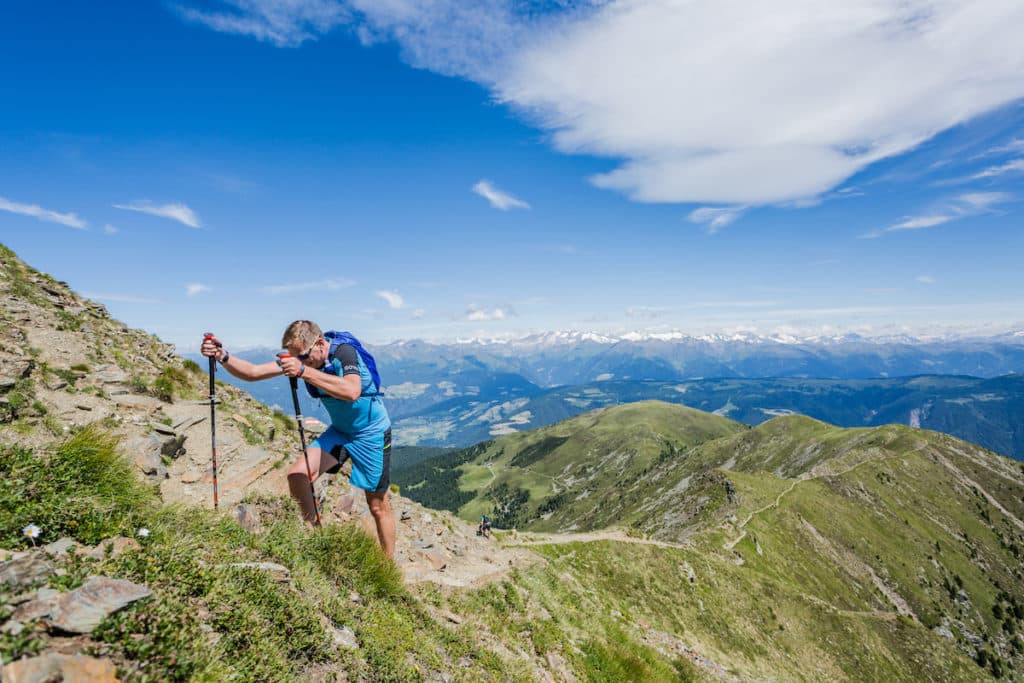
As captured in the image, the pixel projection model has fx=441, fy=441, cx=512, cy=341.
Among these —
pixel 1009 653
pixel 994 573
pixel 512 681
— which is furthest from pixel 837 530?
pixel 512 681

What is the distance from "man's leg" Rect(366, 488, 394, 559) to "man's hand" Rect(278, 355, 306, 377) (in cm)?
331

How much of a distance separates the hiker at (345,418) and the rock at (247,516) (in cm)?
98

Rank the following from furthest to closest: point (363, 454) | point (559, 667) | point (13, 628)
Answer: point (559, 667), point (363, 454), point (13, 628)

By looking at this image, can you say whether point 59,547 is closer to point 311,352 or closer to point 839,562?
point 311,352

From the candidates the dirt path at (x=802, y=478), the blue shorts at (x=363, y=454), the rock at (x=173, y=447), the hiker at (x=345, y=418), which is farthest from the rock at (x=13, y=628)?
the dirt path at (x=802, y=478)

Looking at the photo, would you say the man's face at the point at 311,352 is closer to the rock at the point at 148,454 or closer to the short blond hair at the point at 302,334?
the short blond hair at the point at 302,334

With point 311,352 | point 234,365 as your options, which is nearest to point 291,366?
point 311,352

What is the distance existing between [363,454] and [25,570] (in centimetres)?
528

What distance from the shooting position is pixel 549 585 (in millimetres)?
17984

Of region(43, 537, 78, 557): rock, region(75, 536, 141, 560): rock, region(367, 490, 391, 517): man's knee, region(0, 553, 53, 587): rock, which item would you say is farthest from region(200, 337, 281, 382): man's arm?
region(0, 553, 53, 587): rock

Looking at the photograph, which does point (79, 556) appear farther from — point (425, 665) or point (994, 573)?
point (994, 573)

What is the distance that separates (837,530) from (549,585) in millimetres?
129354

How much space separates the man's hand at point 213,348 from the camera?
8196mm

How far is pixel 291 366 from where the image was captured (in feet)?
25.7
